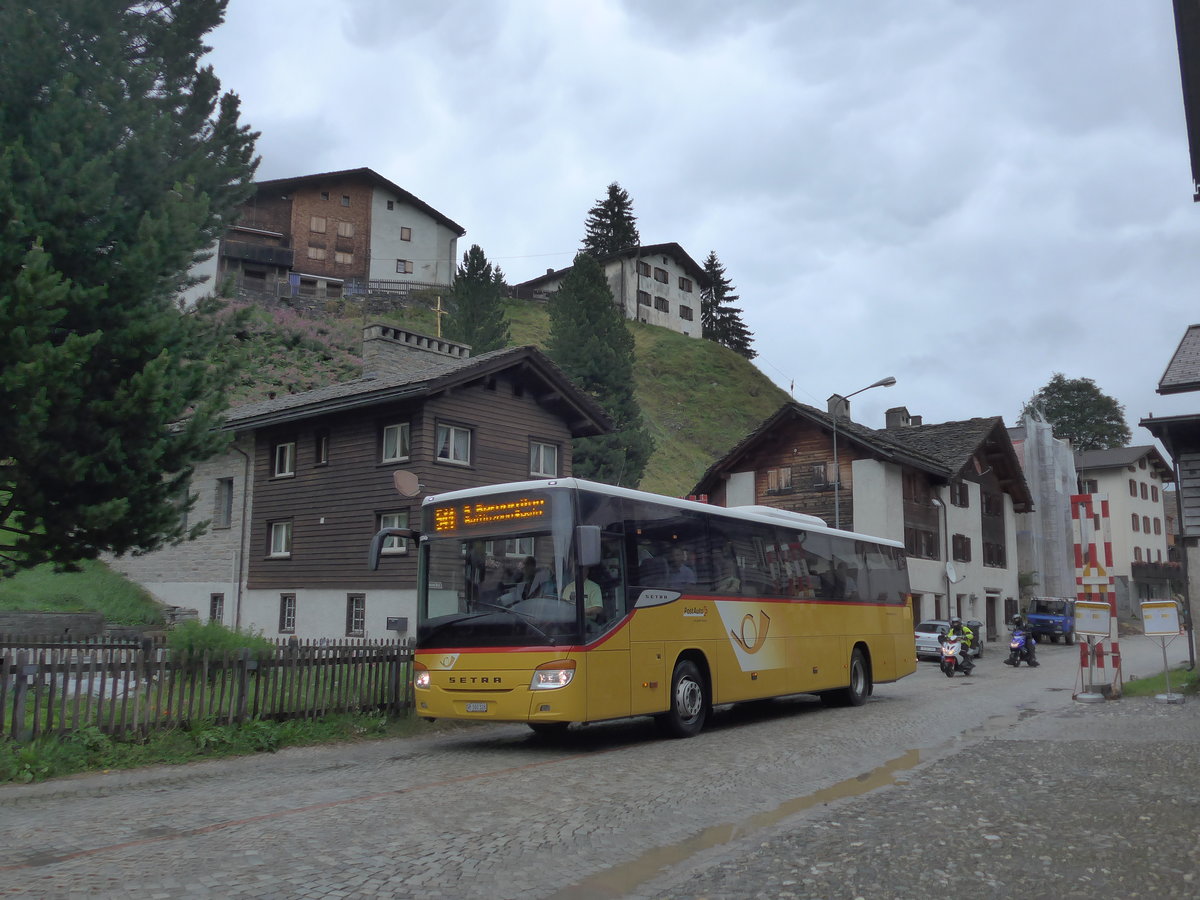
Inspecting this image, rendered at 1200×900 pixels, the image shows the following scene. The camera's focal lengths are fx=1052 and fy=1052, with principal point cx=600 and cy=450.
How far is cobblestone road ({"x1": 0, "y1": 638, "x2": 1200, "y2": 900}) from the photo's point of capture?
6.12 metres

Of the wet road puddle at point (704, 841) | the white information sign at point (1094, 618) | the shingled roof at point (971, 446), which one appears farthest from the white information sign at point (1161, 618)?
the shingled roof at point (971, 446)

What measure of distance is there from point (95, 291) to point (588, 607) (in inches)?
309

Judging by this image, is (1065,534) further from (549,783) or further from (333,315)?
(549,783)

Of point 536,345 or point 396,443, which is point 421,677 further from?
point 536,345

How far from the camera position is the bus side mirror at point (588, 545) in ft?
37.4

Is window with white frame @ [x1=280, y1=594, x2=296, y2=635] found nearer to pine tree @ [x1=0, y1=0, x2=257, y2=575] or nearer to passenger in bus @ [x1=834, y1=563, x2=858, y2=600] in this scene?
pine tree @ [x1=0, y1=0, x2=257, y2=575]

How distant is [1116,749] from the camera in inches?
456

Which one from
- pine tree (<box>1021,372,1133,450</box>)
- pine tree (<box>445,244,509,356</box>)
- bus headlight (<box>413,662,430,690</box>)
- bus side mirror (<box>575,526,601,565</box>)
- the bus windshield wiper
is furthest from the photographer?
pine tree (<box>1021,372,1133,450</box>)

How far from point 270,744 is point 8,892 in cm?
681

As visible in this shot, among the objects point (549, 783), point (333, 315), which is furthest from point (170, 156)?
point (333, 315)

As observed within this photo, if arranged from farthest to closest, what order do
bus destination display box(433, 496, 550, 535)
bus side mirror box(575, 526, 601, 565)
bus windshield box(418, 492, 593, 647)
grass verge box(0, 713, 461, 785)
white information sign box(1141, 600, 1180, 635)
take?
white information sign box(1141, 600, 1180, 635), bus destination display box(433, 496, 550, 535), bus windshield box(418, 492, 593, 647), bus side mirror box(575, 526, 601, 565), grass verge box(0, 713, 461, 785)

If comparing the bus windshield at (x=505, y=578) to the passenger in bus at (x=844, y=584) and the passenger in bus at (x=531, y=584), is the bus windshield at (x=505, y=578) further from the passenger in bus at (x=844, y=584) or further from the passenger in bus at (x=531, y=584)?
the passenger in bus at (x=844, y=584)

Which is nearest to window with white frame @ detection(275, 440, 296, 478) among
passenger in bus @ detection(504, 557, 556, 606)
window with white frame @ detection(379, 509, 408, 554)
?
window with white frame @ detection(379, 509, 408, 554)

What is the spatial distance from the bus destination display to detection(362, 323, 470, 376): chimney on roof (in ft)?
69.1
